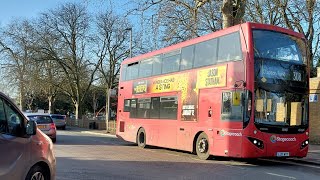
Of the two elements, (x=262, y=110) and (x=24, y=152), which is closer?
(x=24, y=152)

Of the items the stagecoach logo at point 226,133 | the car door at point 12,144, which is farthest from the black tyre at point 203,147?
the car door at point 12,144

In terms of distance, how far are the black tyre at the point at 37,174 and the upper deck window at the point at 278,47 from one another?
8.22 m

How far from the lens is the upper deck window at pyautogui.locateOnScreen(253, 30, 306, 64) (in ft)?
44.5

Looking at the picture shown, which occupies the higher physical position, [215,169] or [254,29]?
[254,29]

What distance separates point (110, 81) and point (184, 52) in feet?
105

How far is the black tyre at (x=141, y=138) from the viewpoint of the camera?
1950 cm

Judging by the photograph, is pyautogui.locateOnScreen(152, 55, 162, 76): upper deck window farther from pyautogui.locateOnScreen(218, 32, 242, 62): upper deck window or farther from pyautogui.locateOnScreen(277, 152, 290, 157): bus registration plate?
pyautogui.locateOnScreen(277, 152, 290, 157): bus registration plate

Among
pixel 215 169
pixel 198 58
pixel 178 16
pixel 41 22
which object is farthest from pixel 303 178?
pixel 41 22

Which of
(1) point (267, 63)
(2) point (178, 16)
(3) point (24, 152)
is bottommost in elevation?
(3) point (24, 152)

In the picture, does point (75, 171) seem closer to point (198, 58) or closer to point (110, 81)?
point (198, 58)

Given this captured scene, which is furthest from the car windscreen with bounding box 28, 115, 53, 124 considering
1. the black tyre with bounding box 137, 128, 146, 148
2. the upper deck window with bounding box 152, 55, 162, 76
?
the upper deck window with bounding box 152, 55, 162, 76

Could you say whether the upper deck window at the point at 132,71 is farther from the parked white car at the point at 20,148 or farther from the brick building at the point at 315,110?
the parked white car at the point at 20,148

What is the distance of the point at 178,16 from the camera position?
24.6 m

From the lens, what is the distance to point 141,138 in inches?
785
